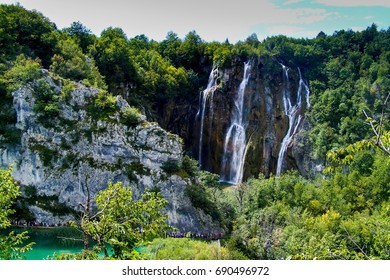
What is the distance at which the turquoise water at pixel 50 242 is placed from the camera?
13.8 metres

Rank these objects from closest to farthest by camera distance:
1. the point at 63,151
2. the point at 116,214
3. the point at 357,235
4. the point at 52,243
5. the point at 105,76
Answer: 1. the point at 116,214
2. the point at 357,235
3. the point at 52,243
4. the point at 63,151
5. the point at 105,76

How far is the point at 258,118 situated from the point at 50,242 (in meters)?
14.0

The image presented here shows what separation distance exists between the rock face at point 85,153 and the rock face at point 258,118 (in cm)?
605

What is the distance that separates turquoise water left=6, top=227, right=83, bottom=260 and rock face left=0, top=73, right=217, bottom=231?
170cm

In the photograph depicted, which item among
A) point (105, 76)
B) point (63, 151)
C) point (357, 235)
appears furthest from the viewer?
point (105, 76)

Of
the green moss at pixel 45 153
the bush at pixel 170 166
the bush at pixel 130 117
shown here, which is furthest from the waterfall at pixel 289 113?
the green moss at pixel 45 153

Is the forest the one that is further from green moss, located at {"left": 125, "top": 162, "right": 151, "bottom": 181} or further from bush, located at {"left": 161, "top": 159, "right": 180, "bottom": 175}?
green moss, located at {"left": 125, "top": 162, "right": 151, "bottom": 181}

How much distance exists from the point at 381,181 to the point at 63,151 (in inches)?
506

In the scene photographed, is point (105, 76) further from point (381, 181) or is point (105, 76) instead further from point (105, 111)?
point (381, 181)

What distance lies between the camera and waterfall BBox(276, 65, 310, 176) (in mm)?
24188

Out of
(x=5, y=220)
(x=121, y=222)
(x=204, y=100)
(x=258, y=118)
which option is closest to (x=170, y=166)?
(x=204, y=100)

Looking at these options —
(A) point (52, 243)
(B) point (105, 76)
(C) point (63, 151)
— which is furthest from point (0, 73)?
(A) point (52, 243)

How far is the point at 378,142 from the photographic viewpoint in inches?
129

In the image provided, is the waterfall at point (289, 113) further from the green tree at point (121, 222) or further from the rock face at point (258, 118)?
the green tree at point (121, 222)
